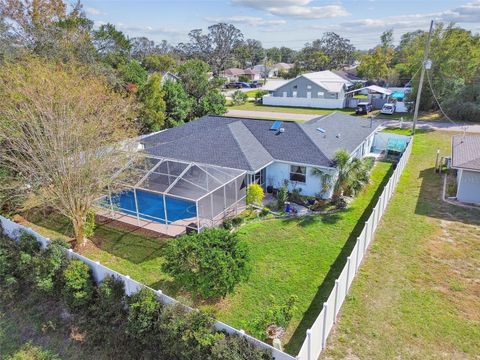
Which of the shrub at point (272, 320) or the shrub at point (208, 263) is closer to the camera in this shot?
the shrub at point (272, 320)

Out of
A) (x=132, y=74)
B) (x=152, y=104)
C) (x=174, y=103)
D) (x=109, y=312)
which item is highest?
(x=132, y=74)

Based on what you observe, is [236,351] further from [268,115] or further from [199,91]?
[268,115]

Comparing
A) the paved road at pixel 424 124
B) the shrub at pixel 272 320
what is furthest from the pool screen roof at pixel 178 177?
the paved road at pixel 424 124

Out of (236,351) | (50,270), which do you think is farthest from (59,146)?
(236,351)

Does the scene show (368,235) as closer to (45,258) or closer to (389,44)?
(45,258)

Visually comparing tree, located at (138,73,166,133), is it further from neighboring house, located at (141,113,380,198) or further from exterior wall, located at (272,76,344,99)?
exterior wall, located at (272,76,344,99)

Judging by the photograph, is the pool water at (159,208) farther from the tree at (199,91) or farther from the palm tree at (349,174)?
the tree at (199,91)

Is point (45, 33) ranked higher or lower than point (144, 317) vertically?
higher
